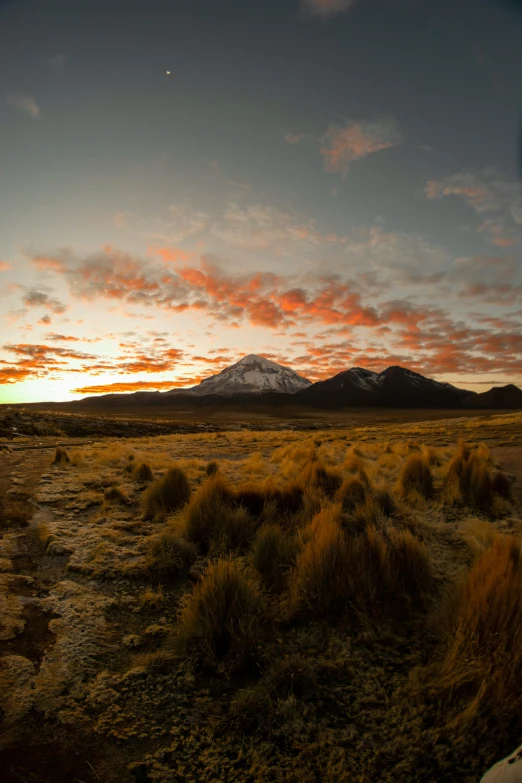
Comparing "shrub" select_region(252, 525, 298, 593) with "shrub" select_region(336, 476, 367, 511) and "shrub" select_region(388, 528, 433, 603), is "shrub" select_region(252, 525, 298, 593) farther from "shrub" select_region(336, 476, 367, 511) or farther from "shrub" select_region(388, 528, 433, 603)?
"shrub" select_region(336, 476, 367, 511)

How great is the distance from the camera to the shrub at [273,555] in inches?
173

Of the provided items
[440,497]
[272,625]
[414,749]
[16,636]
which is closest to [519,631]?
[414,749]

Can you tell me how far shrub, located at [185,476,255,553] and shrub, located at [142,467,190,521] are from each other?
1.39 metres

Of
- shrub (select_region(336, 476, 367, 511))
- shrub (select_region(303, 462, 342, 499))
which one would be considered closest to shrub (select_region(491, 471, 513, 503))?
shrub (select_region(336, 476, 367, 511))

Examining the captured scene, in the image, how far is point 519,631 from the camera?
8.59ft

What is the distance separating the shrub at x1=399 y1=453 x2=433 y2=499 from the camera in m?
8.35

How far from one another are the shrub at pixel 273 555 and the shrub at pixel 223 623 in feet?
2.53

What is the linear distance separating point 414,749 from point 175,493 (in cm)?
654

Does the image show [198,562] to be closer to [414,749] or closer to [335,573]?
[335,573]

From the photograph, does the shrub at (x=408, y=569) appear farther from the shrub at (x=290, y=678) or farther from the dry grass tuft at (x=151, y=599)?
the dry grass tuft at (x=151, y=599)

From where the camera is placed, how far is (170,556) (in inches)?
201

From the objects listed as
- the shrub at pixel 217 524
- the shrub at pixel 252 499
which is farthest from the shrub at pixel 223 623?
the shrub at pixel 252 499

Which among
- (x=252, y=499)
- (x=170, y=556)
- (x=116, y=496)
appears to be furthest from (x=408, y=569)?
(x=116, y=496)

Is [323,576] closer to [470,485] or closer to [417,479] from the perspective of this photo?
[470,485]
